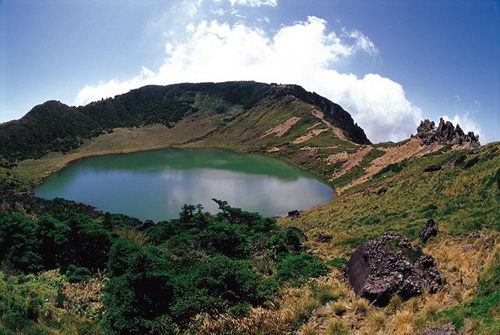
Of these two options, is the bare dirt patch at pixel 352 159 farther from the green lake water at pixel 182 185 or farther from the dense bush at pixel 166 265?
the dense bush at pixel 166 265

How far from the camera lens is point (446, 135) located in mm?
76750

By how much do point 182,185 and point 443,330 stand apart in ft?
256

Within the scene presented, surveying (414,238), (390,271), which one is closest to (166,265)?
(390,271)

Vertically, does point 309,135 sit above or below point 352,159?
above

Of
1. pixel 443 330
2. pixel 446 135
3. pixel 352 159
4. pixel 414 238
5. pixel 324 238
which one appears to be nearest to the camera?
pixel 443 330

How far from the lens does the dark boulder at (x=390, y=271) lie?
48.1 ft

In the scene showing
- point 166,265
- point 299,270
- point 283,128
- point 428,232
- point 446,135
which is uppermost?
point 283,128

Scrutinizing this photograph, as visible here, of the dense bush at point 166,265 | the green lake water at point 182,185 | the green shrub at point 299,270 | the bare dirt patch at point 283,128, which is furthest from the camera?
the bare dirt patch at point 283,128

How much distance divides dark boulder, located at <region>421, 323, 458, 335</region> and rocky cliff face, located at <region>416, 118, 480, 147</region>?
6327 cm

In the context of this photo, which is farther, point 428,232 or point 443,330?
point 428,232

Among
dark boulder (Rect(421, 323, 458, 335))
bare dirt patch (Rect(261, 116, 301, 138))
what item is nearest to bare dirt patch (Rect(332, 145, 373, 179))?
bare dirt patch (Rect(261, 116, 301, 138))

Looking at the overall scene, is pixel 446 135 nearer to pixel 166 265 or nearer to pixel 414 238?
pixel 414 238

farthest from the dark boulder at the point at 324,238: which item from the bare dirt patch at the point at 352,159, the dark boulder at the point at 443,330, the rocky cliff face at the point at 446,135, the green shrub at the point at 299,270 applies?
the bare dirt patch at the point at 352,159

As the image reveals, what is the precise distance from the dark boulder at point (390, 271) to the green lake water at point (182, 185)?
45.8 metres
